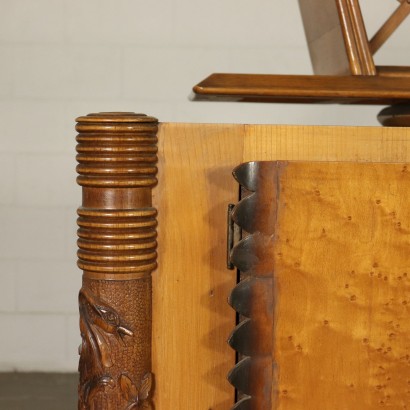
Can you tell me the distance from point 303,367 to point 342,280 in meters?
0.10

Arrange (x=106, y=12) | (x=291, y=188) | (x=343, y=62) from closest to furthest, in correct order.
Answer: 1. (x=291, y=188)
2. (x=343, y=62)
3. (x=106, y=12)

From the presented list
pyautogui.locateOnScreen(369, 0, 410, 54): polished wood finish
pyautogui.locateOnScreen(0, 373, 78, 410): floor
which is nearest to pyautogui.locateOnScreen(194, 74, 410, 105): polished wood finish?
pyautogui.locateOnScreen(369, 0, 410, 54): polished wood finish

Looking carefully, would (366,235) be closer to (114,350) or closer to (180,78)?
(114,350)

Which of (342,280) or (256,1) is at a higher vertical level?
(256,1)

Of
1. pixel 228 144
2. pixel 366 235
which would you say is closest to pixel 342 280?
pixel 366 235

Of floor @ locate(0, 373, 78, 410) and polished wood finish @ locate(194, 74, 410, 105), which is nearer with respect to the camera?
polished wood finish @ locate(194, 74, 410, 105)

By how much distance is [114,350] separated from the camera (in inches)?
37.5

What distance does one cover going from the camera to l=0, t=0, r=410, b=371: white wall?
9.05 feet

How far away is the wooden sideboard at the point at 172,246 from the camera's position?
3.09 ft

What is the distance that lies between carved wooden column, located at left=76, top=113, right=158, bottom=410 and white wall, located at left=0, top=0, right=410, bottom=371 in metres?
1.83

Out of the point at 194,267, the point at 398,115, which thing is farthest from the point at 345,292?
the point at 398,115

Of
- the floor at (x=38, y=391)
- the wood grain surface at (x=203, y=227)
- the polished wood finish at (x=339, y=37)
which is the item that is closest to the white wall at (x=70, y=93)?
the floor at (x=38, y=391)

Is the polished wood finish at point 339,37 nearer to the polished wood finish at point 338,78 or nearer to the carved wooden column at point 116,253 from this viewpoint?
the polished wood finish at point 338,78

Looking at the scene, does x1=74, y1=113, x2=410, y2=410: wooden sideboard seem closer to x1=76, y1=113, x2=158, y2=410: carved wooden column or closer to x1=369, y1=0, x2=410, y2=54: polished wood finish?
x1=76, y1=113, x2=158, y2=410: carved wooden column
